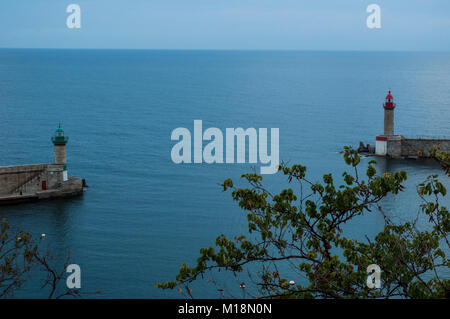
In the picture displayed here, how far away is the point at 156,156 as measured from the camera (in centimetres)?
7469

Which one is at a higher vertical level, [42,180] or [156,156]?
[156,156]

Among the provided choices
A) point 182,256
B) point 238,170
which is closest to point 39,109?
point 238,170

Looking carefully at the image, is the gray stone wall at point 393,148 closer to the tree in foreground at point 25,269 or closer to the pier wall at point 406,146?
the pier wall at point 406,146

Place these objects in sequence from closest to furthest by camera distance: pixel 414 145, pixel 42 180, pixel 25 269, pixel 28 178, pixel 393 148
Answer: pixel 25 269, pixel 28 178, pixel 42 180, pixel 393 148, pixel 414 145

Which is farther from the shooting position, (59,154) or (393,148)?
(393,148)

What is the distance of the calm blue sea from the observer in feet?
136

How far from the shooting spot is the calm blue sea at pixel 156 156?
41562 millimetres

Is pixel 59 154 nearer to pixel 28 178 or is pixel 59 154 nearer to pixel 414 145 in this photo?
pixel 28 178

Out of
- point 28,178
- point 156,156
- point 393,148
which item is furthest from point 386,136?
point 28,178

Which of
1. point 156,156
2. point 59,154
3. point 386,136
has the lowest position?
point 59,154

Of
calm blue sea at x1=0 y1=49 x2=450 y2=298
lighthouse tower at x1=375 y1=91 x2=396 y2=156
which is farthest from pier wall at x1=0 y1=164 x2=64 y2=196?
lighthouse tower at x1=375 y1=91 x2=396 y2=156

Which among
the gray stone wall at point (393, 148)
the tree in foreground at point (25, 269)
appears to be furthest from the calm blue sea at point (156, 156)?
the gray stone wall at point (393, 148)

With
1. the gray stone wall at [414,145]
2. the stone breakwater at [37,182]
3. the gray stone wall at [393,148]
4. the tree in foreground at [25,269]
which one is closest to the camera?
the tree in foreground at [25,269]

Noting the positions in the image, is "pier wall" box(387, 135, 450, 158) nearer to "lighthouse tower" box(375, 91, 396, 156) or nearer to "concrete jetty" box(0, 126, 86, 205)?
"lighthouse tower" box(375, 91, 396, 156)
